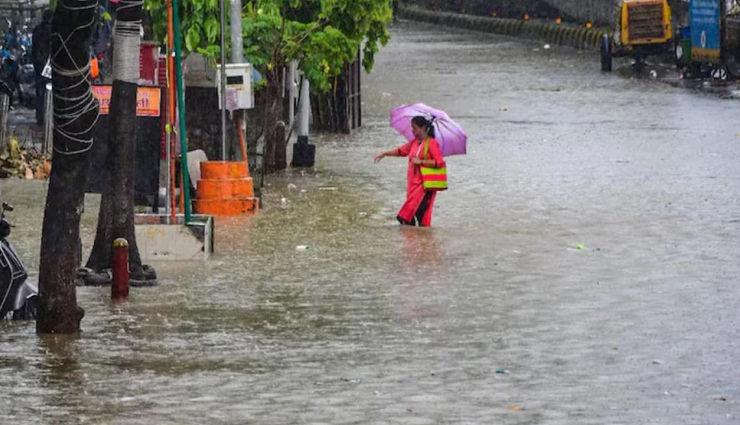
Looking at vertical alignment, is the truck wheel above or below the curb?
below

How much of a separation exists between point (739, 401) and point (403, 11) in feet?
195

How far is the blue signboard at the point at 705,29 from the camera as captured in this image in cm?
Result: 3369

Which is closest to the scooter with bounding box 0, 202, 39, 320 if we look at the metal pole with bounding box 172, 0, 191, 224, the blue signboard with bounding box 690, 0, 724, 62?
the metal pole with bounding box 172, 0, 191, 224

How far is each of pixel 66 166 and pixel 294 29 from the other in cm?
904

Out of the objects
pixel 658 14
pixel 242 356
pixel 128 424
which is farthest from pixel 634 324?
pixel 658 14

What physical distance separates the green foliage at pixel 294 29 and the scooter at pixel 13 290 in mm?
7105

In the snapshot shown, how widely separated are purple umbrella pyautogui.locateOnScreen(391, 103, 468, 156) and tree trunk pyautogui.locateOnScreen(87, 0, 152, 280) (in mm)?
4634

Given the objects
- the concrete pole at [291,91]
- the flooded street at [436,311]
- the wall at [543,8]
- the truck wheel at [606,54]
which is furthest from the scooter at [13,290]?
the wall at [543,8]

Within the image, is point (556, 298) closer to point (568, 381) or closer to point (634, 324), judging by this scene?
point (634, 324)

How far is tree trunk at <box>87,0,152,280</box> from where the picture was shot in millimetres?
12508

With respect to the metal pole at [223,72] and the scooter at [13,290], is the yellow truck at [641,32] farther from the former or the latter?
the scooter at [13,290]

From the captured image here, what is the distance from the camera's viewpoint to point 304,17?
2022cm

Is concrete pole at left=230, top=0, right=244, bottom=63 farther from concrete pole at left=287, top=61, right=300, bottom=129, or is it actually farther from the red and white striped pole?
the red and white striped pole

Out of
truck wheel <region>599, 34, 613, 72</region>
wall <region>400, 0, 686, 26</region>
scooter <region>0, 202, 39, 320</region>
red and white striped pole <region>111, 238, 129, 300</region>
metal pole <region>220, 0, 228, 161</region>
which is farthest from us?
wall <region>400, 0, 686, 26</region>
